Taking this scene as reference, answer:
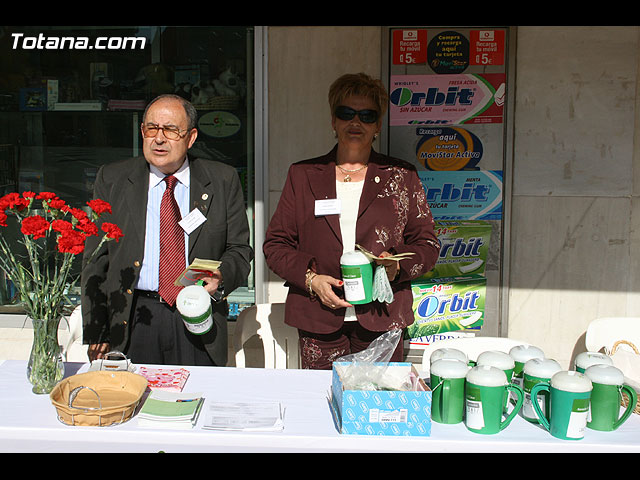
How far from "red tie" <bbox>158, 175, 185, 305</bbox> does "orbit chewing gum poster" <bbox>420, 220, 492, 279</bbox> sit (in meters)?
1.86

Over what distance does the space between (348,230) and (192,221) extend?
68 centimetres

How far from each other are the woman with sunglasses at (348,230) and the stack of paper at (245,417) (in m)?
0.72

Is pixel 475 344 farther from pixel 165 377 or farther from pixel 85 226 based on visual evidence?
pixel 85 226

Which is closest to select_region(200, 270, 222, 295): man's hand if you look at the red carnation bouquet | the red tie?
the red tie

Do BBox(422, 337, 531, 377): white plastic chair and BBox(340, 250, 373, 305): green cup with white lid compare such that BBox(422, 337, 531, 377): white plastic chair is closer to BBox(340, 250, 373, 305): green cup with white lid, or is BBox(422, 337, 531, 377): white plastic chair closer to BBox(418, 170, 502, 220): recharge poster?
BBox(340, 250, 373, 305): green cup with white lid

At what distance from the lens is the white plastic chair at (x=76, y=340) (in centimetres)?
343

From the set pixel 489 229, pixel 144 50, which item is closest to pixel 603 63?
pixel 489 229

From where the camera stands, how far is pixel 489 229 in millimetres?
4242

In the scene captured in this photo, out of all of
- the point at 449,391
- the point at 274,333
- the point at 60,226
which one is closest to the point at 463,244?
the point at 274,333

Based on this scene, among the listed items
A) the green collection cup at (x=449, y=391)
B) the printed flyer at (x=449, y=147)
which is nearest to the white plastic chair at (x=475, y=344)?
the green collection cup at (x=449, y=391)

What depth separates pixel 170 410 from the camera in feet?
7.23

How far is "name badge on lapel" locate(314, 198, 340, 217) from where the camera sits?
9.89 ft
